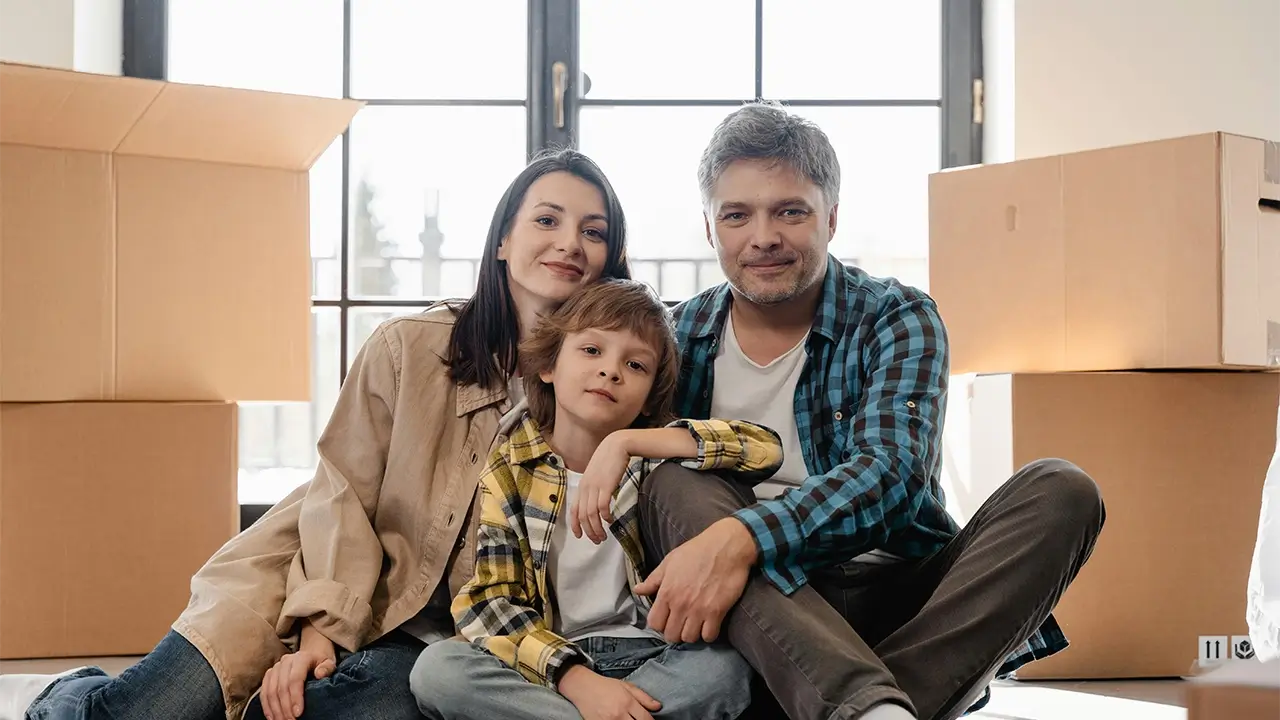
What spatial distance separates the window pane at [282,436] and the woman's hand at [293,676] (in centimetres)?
137

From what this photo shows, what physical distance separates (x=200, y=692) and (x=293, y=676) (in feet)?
0.36

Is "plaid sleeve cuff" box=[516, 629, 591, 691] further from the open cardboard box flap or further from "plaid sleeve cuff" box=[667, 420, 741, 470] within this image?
the open cardboard box flap

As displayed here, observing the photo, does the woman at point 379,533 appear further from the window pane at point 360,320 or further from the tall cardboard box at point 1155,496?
the window pane at point 360,320

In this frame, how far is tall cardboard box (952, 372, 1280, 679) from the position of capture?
1986mm

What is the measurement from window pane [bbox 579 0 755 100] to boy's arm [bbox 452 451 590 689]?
4.82ft

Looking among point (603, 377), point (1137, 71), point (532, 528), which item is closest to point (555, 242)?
point (603, 377)

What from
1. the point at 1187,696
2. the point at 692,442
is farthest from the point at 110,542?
the point at 1187,696

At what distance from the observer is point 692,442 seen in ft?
4.20

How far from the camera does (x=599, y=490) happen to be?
1.24 meters

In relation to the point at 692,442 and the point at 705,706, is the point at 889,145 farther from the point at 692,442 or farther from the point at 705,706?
the point at 705,706

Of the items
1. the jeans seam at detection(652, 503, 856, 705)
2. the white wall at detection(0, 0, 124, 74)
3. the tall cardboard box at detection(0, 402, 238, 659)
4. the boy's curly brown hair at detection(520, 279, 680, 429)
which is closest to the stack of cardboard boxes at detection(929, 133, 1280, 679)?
the boy's curly brown hair at detection(520, 279, 680, 429)

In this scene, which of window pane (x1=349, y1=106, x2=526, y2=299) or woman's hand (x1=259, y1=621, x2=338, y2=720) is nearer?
woman's hand (x1=259, y1=621, x2=338, y2=720)

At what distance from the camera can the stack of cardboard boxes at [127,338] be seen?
2039 mm

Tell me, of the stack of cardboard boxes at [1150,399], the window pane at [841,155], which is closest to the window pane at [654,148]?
the window pane at [841,155]
